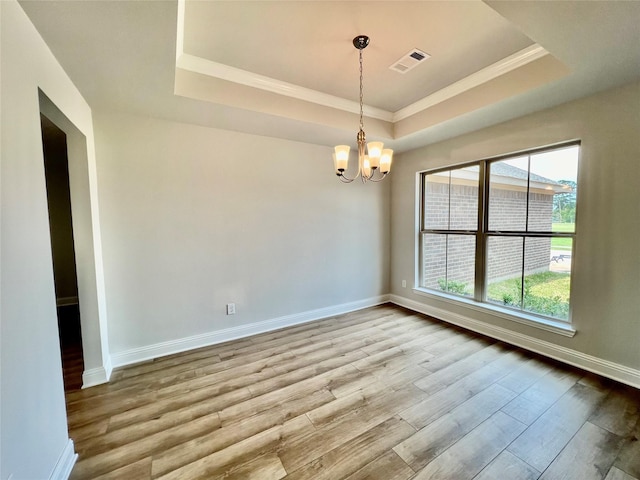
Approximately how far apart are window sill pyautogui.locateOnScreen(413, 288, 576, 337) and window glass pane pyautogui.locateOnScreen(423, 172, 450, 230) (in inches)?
38.9

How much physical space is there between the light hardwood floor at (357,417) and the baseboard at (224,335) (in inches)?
4.8

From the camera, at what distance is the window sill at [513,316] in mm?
2592

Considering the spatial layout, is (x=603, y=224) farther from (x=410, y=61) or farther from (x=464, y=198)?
(x=410, y=61)

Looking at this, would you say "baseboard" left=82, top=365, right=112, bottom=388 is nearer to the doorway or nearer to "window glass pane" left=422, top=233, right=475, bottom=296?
the doorway

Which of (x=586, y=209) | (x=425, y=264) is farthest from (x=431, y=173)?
(x=586, y=209)

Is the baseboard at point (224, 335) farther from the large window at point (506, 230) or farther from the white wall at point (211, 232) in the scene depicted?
the large window at point (506, 230)

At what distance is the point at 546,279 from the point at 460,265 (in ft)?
3.11

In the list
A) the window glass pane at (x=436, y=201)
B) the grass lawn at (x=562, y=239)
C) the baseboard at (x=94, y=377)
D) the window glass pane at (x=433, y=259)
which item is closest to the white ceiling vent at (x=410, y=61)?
the window glass pane at (x=436, y=201)

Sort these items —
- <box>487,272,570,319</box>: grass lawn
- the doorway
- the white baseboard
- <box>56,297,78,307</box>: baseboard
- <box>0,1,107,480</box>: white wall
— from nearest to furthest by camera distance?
1. <box>0,1,107,480</box>: white wall
2. the white baseboard
3. <box>487,272,570,319</box>: grass lawn
4. the doorway
5. <box>56,297,78,307</box>: baseboard

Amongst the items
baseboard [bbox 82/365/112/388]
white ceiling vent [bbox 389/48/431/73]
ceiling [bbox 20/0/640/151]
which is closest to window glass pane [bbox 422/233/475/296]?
ceiling [bbox 20/0/640/151]

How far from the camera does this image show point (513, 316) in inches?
115

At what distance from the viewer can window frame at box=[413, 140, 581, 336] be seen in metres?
2.65

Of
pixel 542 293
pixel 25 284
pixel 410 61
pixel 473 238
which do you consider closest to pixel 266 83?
pixel 410 61

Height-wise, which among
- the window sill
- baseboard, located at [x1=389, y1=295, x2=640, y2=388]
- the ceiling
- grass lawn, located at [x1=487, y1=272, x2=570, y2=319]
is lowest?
baseboard, located at [x1=389, y1=295, x2=640, y2=388]
